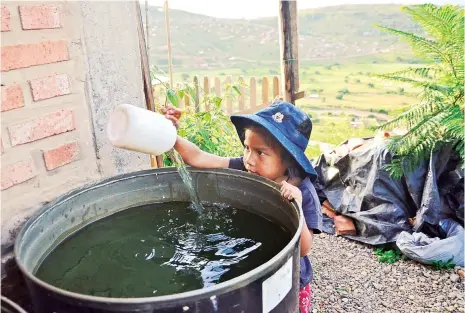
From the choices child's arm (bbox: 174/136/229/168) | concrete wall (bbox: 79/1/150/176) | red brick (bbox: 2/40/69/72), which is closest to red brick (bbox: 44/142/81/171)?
concrete wall (bbox: 79/1/150/176)

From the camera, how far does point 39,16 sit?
1.58 metres

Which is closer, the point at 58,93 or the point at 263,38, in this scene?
the point at 58,93

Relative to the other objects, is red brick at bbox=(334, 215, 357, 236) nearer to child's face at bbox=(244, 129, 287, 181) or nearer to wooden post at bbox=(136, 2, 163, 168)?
child's face at bbox=(244, 129, 287, 181)

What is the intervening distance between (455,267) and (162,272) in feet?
7.59

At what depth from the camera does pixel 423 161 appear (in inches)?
119

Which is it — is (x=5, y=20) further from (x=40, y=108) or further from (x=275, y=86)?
(x=275, y=86)

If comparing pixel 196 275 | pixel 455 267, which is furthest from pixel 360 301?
pixel 196 275

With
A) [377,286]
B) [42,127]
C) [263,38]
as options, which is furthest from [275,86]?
[263,38]

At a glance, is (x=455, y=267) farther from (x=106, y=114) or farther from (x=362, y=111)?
(x=362, y=111)

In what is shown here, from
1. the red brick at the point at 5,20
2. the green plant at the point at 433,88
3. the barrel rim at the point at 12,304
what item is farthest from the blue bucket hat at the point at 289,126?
the green plant at the point at 433,88

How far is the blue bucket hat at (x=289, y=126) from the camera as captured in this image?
1.74 metres

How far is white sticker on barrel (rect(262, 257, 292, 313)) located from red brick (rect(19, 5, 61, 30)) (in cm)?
129

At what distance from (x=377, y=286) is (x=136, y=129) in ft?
6.80

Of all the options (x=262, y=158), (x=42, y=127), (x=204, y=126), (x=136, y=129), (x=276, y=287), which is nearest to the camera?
(x=276, y=287)
